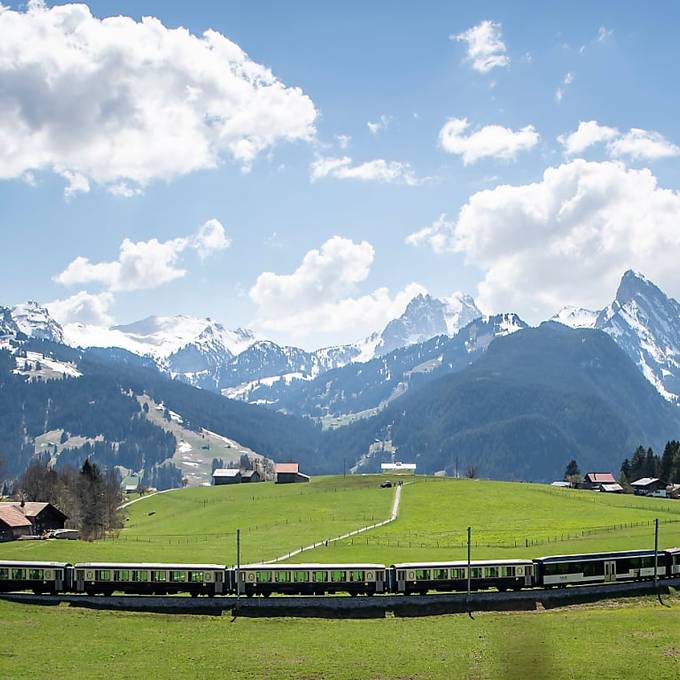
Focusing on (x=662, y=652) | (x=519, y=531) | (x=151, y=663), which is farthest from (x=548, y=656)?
(x=519, y=531)

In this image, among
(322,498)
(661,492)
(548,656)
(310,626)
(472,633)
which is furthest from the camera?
(661,492)

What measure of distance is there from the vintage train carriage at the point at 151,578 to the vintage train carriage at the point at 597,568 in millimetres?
28867

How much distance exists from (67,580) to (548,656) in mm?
42387

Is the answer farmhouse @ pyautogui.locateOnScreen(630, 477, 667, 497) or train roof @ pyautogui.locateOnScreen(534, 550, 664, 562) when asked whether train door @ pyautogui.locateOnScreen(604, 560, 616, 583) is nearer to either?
train roof @ pyautogui.locateOnScreen(534, 550, 664, 562)

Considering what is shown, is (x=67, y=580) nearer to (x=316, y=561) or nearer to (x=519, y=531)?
(x=316, y=561)

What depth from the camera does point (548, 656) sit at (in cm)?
4491

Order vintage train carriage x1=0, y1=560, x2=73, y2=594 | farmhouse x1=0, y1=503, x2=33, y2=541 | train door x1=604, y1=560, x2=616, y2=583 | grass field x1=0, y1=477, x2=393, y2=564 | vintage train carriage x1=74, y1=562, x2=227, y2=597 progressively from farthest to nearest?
farmhouse x1=0, y1=503, x2=33, y2=541
grass field x1=0, y1=477, x2=393, y2=564
train door x1=604, y1=560, x2=616, y2=583
vintage train carriage x1=0, y1=560, x2=73, y2=594
vintage train carriage x1=74, y1=562, x2=227, y2=597

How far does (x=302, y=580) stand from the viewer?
210ft

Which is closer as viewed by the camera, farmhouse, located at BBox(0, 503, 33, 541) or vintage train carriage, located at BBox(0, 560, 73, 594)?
vintage train carriage, located at BBox(0, 560, 73, 594)

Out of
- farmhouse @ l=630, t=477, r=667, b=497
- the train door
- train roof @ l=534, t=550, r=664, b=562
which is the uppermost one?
train roof @ l=534, t=550, r=664, b=562

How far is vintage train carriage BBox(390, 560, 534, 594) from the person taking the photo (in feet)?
212

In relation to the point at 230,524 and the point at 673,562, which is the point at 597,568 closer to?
the point at 673,562

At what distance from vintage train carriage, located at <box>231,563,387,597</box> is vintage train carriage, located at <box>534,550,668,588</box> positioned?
14900 millimetres

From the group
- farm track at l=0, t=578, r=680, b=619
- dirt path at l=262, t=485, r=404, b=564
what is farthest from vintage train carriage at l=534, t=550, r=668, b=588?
dirt path at l=262, t=485, r=404, b=564
